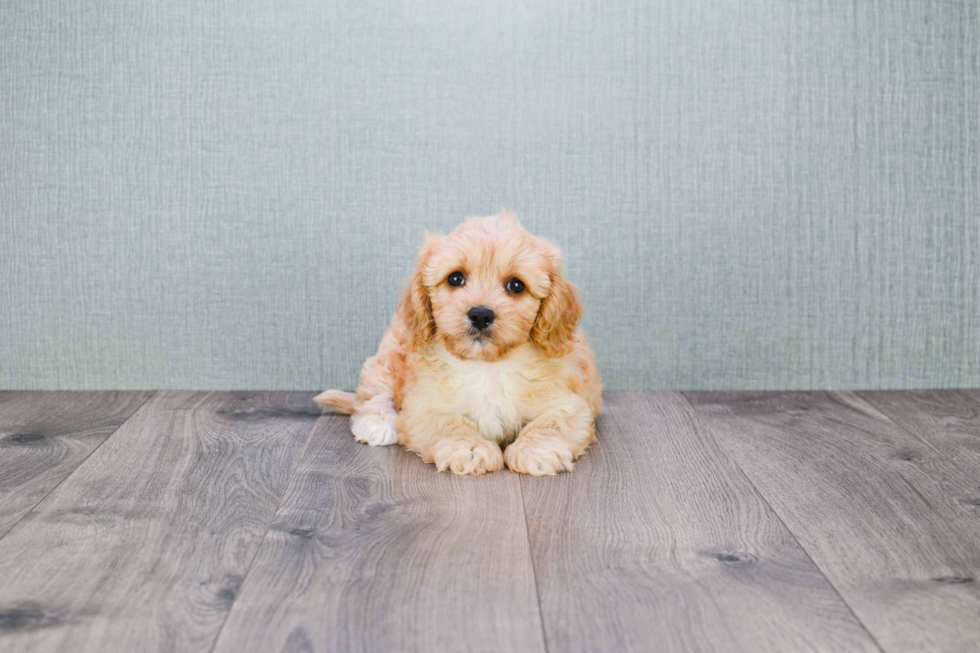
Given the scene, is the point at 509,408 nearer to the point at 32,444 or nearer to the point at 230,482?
the point at 230,482

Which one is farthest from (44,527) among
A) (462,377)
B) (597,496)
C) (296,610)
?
(597,496)

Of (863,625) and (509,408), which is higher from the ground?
(509,408)

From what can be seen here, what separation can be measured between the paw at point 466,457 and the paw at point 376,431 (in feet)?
0.78

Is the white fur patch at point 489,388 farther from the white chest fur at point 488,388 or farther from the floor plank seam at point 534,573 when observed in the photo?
the floor plank seam at point 534,573

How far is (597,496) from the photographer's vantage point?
1.86 m

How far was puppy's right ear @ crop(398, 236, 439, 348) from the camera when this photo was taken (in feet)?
7.01

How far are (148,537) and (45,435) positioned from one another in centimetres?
90

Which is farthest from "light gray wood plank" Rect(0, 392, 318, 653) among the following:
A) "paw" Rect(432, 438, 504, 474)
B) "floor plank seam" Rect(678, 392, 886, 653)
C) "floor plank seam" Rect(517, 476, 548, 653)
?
"floor plank seam" Rect(678, 392, 886, 653)

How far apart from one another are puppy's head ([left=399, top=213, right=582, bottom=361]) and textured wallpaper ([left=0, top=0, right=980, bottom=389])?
693 mm

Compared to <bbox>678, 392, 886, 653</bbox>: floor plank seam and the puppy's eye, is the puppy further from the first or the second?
<bbox>678, 392, 886, 653</bbox>: floor plank seam

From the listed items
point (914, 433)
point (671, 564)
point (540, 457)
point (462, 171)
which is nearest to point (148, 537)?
point (540, 457)

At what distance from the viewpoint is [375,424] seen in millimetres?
2295

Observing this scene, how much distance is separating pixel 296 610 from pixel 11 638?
409mm

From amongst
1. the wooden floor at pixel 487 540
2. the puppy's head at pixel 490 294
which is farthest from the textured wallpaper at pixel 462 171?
the puppy's head at pixel 490 294
